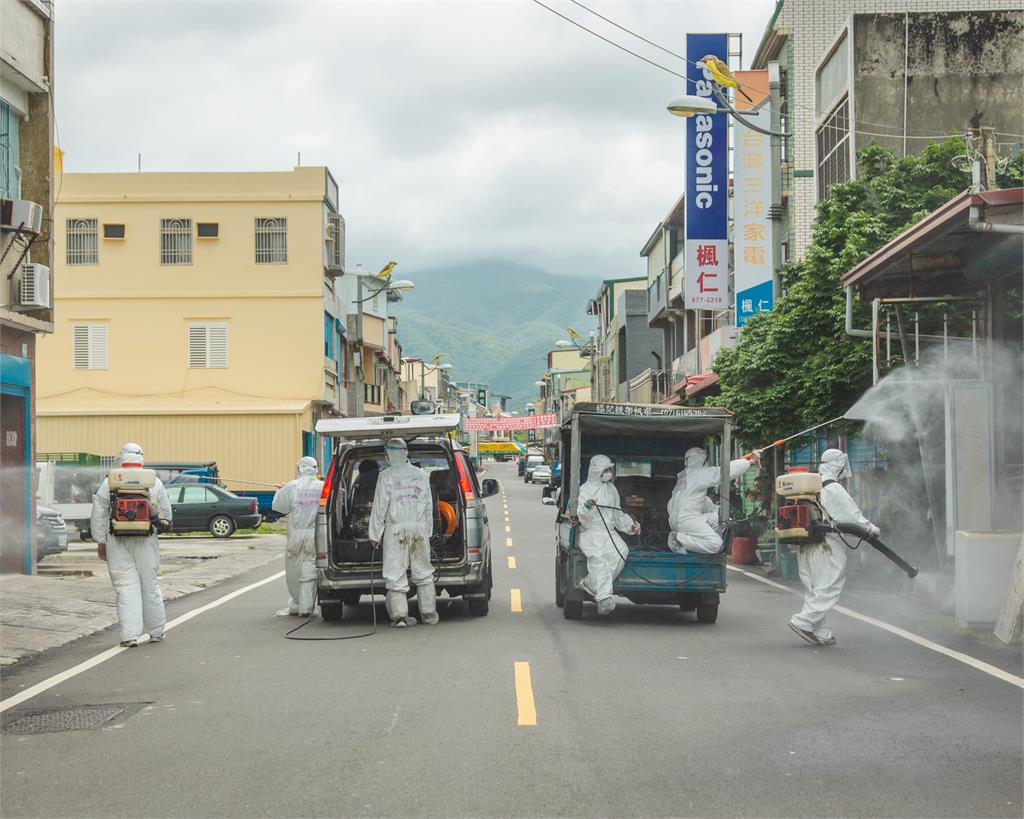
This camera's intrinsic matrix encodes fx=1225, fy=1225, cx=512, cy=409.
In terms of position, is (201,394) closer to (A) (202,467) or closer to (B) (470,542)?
(A) (202,467)

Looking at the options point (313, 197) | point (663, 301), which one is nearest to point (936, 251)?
point (313, 197)

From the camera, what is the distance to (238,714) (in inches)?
312

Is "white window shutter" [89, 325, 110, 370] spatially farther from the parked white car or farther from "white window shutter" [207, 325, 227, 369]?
the parked white car

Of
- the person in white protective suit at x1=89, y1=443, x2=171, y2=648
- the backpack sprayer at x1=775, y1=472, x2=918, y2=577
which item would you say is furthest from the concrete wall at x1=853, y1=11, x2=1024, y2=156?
the person in white protective suit at x1=89, y1=443, x2=171, y2=648

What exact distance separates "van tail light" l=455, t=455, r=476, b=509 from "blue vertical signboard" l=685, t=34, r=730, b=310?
1925 cm

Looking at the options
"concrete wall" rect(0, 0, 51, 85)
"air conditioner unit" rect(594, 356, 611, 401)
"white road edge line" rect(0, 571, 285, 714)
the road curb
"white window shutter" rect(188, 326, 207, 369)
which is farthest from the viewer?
"air conditioner unit" rect(594, 356, 611, 401)

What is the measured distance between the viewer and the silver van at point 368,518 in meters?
12.5

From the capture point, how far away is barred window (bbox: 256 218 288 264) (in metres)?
41.8

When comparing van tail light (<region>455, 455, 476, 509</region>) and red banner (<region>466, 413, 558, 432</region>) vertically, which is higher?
red banner (<region>466, 413, 558, 432</region>)

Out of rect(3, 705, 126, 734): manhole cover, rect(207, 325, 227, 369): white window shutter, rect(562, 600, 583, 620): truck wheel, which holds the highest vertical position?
rect(207, 325, 227, 369): white window shutter

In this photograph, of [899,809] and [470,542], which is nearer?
[899,809]

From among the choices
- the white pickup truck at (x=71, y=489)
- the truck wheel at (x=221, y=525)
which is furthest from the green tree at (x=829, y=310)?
the white pickup truck at (x=71, y=489)

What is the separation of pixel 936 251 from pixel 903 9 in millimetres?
19279

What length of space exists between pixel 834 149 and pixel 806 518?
18016 millimetres
